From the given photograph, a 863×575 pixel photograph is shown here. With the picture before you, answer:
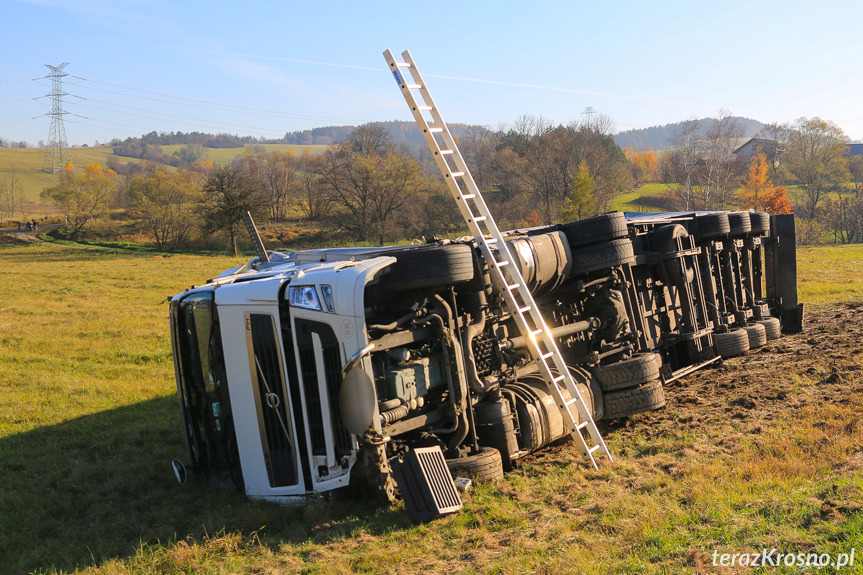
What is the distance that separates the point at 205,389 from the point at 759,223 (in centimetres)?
1169

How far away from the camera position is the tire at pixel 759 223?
45.6 ft

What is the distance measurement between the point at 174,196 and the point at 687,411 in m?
48.1

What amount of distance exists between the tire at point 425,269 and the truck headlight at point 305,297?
29.1 inches

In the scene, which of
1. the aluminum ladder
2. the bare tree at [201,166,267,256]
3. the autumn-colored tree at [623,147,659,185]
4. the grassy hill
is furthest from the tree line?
the aluminum ladder

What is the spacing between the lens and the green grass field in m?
4.78

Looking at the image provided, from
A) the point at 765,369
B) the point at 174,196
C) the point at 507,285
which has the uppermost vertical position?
the point at 174,196

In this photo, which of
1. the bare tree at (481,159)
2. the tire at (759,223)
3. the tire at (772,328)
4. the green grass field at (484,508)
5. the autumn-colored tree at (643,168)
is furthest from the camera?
the autumn-colored tree at (643,168)

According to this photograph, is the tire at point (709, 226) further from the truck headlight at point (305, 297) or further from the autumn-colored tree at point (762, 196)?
the autumn-colored tree at point (762, 196)

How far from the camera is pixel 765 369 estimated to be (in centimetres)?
1079

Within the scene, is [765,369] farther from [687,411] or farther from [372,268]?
[372,268]

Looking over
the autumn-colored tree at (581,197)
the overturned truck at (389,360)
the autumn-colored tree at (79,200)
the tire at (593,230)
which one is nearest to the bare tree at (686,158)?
the autumn-colored tree at (581,197)

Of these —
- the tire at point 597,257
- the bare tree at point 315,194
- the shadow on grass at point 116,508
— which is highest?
the bare tree at point 315,194

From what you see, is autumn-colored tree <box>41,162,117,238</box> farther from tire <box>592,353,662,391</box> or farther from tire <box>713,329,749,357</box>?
tire <box>592,353,662,391</box>

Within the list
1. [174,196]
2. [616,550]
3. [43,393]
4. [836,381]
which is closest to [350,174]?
[174,196]
